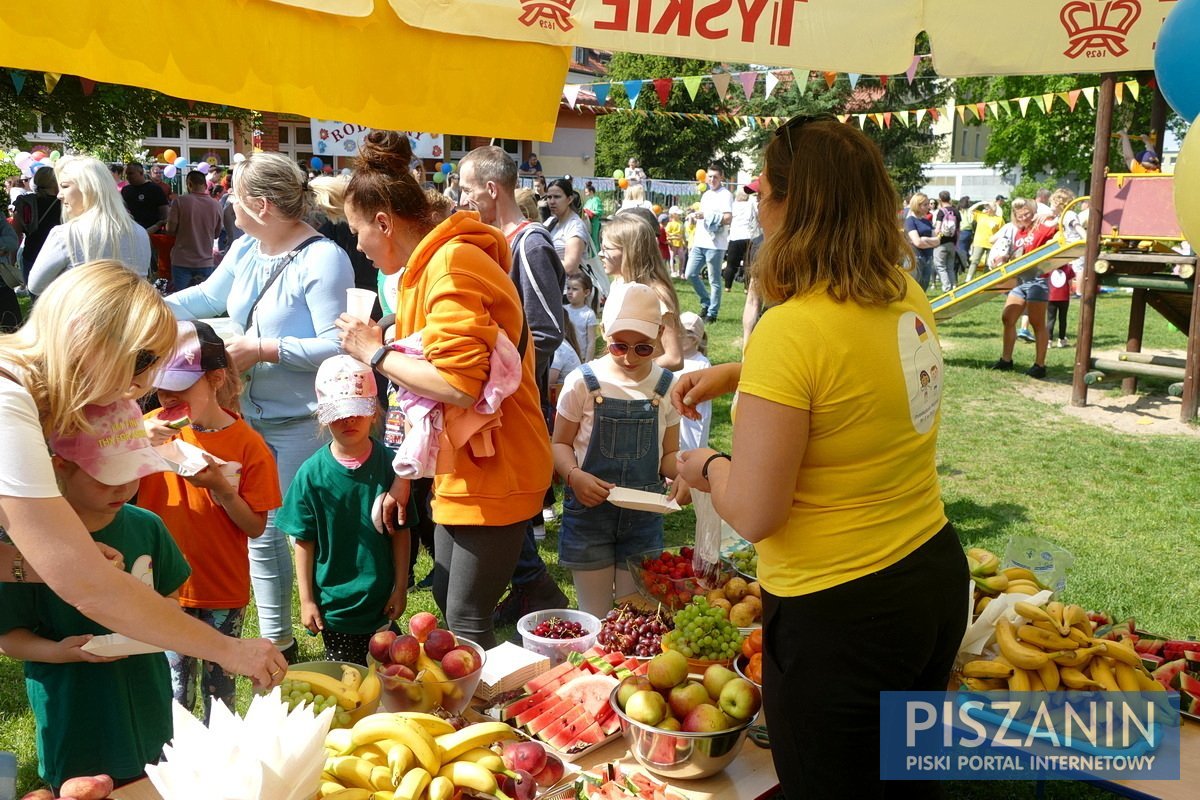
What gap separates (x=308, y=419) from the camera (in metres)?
3.97

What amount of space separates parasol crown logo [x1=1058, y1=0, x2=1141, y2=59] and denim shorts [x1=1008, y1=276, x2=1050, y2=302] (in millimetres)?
8628

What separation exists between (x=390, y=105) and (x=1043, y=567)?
2.85 m

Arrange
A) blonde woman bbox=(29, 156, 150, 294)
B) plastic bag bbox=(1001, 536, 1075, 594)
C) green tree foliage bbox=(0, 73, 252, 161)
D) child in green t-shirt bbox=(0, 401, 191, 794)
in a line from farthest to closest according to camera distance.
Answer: green tree foliage bbox=(0, 73, 252, 161) < blonde woman bbox=(29, 156, 150, 294) < plastic bag bbox=(1001, 536, 1075, 594) < child in green t-shirt bbox=(0, 401, 191, 794)

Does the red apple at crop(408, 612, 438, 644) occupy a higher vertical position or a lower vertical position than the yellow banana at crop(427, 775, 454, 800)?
higher

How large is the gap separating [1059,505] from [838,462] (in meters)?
5.79

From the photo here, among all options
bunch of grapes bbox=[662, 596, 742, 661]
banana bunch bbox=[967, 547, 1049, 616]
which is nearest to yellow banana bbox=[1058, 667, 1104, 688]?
banana bunch bbox=[967, 547, 1049, 616]

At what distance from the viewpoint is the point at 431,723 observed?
2.27 meters

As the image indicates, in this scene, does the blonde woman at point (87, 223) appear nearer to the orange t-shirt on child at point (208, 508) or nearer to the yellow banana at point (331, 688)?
the orange t-shirt on child at point (208, 508)

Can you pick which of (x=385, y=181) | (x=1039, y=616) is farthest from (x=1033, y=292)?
(x=385, y=181)

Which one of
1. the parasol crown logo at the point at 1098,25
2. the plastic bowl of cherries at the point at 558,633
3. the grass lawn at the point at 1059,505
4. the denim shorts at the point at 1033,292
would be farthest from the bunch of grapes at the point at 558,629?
the denim shorts at the point at 1033,292

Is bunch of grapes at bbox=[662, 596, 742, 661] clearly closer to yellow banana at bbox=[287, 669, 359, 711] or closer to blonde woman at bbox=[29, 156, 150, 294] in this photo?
yellow banana at bbox=[287, 669, 359, 711]

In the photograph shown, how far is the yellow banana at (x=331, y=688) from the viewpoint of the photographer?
91.6 inches

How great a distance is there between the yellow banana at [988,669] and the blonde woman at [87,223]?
5.24 meters

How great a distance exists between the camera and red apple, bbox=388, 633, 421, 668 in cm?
254
